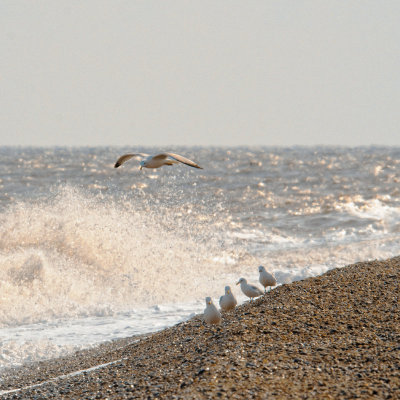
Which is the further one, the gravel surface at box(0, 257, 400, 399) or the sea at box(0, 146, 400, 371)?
the sea at box(0, 146, 400, 371)

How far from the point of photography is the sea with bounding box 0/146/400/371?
993cm

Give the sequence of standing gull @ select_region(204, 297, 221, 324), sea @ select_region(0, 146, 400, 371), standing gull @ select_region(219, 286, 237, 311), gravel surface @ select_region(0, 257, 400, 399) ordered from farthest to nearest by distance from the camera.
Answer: sea @ select_region(0, 146, 400, 371) < standing gull @ select_region(219, 286, 237, 311) < standing gull @ select_region(204, 297, 221, 324) < gravel surface @ select_region(0, 257, 400, 399)

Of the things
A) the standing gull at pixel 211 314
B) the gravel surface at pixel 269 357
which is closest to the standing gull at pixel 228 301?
the gravel surface at pixel 269 357

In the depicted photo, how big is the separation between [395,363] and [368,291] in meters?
2.15

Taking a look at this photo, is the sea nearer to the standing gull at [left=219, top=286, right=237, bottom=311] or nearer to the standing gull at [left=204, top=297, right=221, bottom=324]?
the standing gull at [left=219, top=286, right=237, bottom=311]

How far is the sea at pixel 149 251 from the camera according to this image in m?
9.93

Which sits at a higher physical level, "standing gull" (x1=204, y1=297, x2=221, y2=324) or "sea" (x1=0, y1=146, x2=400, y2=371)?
"standing gull" (x1=204, y1=297, x2=221, y2=324)

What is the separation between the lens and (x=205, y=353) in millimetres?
5559

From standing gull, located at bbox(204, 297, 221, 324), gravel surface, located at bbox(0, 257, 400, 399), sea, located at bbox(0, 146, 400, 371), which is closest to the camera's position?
gravel surface, located at bbox(0, 257, 400, 399)

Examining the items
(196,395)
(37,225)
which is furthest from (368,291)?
(37,225)

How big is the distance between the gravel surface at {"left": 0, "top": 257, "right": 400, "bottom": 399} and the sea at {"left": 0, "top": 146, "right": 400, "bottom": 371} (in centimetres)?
191

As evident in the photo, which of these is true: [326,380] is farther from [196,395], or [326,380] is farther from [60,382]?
[60,382]

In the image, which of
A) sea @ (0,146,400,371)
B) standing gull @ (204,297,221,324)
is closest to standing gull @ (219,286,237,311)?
standing gull @ (204,297,221,324)

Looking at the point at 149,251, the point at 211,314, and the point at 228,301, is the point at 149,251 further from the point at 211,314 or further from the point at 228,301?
the point at 211,314
